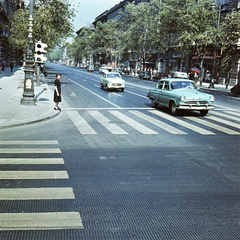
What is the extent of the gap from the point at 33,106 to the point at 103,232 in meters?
12.0

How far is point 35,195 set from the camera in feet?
16.6

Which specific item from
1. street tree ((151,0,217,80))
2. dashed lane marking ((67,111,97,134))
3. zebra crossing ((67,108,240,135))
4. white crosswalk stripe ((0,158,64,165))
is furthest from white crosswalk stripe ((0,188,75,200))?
street tree ((151,0,217,80))

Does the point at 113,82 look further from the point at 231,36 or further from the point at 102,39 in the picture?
the point at 102,39

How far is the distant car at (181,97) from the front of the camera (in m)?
14.5

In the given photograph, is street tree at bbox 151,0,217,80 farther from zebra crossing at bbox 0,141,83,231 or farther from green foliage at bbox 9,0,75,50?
zebra crossing at bbox 0,141,83,231

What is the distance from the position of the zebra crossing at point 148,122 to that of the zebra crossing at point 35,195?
3.30m

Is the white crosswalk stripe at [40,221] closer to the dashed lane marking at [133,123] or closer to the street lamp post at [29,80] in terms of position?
the dashed lane marking at [133,123]

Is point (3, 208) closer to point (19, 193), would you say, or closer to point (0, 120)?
point (19, 193)

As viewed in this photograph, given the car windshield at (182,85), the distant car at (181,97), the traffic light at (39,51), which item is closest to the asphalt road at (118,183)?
the distant car at (181,97)

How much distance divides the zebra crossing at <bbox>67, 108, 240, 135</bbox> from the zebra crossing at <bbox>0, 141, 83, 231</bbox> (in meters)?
3.30

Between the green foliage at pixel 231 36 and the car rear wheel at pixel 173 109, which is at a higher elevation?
the green foliage at pixel 231 36

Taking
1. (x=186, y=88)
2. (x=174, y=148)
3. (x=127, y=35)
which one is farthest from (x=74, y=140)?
(x=127, y=35)

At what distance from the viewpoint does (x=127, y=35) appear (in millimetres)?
64438

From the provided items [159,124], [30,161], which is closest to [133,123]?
[159,124]
